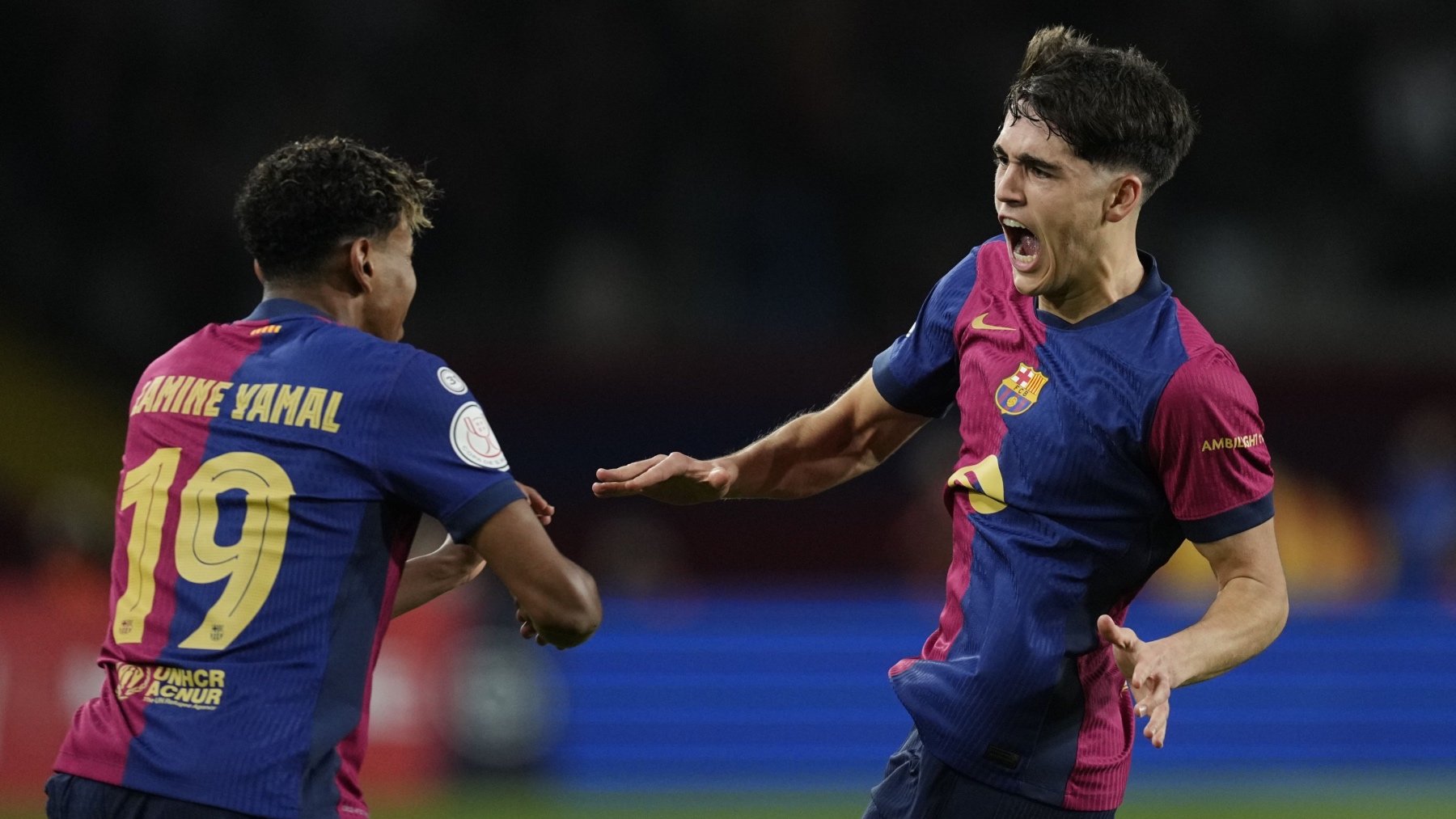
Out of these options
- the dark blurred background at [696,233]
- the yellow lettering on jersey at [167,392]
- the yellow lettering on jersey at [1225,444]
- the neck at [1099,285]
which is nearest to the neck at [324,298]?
the yellow lettering on jersey at [167,392]

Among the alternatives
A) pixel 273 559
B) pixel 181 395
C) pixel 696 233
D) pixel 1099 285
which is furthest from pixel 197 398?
pixel 696 233

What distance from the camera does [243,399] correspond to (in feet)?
12.0

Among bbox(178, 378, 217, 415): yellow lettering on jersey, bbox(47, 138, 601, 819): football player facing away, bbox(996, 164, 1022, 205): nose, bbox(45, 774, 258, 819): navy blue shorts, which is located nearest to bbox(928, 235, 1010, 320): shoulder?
bbox(996, 164, 1022, 205): nose

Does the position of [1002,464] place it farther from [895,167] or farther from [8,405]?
[8,405]

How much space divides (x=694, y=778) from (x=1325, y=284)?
21.6 feet

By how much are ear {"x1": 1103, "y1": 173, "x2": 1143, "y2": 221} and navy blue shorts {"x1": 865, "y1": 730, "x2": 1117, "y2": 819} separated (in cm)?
122

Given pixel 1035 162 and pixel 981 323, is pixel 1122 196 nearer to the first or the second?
pixel 1035 162

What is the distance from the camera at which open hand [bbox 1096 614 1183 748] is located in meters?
3.32

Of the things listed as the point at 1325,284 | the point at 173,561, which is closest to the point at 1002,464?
the point at 173,561

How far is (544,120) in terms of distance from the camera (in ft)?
44.5

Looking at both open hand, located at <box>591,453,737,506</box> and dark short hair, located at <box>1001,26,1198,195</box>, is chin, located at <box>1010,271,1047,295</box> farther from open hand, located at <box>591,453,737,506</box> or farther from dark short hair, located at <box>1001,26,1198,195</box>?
open hand, located at <box>591,453,737,506</box>

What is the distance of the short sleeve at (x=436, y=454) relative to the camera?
141 inches

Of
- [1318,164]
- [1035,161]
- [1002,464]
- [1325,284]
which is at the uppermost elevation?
[1318,164]

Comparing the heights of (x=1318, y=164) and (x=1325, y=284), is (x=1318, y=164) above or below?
above
